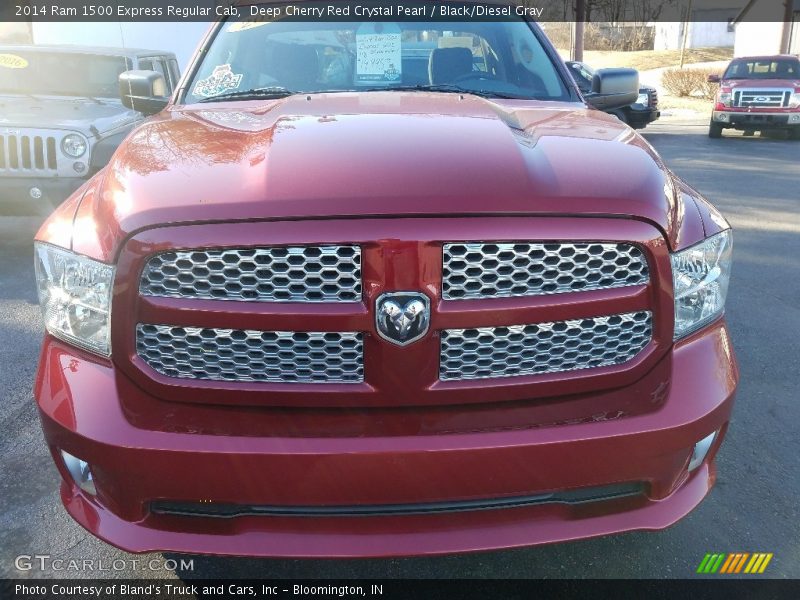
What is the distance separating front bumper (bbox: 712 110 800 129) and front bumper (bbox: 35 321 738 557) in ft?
48.6

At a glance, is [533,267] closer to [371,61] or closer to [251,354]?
[251,354]

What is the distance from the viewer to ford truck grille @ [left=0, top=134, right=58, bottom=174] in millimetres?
5598

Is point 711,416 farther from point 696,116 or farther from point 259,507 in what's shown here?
point 696,116

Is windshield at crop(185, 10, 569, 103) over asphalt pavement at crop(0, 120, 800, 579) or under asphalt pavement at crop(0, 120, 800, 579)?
over

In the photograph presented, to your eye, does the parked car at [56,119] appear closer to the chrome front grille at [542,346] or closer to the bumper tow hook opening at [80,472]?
the bumper tow hook opening at [80,472]

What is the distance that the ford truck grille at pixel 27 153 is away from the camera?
18.4 ft

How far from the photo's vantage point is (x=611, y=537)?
2367 millimetres

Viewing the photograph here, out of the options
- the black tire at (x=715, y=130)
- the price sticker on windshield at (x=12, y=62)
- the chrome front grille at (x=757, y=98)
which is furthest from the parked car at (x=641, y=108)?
the price sticker on windshield at (x=12, y=62)

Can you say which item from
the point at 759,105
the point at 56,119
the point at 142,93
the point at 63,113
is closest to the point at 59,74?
the point at 63,113

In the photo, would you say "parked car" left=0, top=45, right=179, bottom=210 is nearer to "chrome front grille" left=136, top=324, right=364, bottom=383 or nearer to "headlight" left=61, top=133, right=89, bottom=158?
"headlight" left=61, top=133, right=89, bottom=158

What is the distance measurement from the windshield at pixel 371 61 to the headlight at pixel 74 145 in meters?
2.74

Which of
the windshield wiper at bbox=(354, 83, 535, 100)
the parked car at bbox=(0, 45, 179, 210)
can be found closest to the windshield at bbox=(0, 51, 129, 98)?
the parked car at bbox=(0, 45, 179, 210)

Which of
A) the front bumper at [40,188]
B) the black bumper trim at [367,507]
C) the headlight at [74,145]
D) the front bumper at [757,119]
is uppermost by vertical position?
the headlight at [74,145]

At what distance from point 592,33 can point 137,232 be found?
58101 millimetres
